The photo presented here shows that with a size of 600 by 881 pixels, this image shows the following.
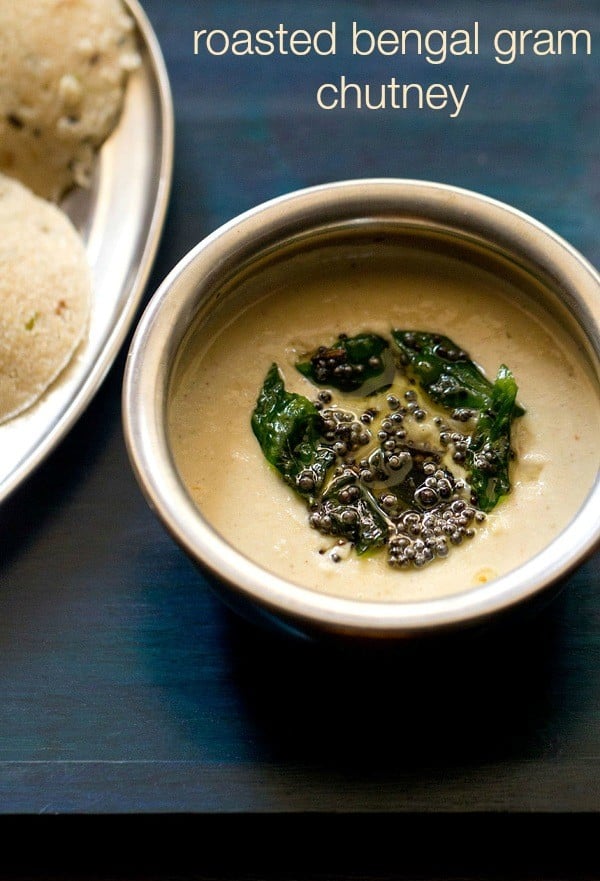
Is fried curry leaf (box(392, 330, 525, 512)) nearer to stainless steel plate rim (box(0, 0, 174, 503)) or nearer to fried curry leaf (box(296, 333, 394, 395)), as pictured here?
fried curry leaf (box(296, 333, 394, 395))

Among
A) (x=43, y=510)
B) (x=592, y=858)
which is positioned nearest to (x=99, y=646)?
→ (x=43, y=510)

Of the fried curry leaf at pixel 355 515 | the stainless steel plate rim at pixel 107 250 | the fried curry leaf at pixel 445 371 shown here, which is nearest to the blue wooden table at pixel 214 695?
the stainless steel plate rim at pixel 107 250

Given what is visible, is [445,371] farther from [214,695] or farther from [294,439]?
[214,695]

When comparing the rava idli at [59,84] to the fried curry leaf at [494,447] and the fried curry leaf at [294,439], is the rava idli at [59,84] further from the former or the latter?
the fried curry leaf at [494,447]

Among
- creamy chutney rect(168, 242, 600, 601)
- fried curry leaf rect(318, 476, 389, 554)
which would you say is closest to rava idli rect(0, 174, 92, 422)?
creamy chutney rect(168, 242, 600, 601)

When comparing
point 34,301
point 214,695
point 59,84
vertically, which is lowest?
point 214,695

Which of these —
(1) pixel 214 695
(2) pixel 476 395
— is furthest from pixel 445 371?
(1) pixel 214 695
